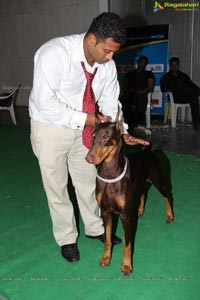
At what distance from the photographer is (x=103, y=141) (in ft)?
6.68

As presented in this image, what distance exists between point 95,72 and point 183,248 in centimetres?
152

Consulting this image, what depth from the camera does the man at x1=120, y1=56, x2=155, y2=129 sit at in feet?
23.4

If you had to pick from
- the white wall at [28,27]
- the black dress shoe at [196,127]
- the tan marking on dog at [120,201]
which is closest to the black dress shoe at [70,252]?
the tan marking on dog at [120,201]

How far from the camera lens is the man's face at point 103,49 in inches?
77.1

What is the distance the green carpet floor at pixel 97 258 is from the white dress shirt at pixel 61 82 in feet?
3.45

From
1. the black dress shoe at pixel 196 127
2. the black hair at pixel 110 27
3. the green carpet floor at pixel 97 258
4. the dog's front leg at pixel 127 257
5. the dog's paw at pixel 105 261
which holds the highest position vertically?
the black hair at pixel 110 27

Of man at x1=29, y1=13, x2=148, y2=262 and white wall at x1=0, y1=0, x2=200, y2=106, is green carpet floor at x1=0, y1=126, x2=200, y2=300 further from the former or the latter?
white wall at x1=0, y1=0, x2=200, y2=106

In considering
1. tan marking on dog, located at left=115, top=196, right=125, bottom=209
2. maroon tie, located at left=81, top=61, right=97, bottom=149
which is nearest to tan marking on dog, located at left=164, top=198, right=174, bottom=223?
tan marking on dog, located at left=115, top=196, right=125, bottom=209

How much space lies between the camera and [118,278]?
228 centimetres

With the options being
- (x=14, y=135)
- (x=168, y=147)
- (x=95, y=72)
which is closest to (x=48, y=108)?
(x=95, y=72)

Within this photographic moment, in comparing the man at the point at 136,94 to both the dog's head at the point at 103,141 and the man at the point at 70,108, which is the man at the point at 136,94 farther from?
the dog's head at the point at 103,141

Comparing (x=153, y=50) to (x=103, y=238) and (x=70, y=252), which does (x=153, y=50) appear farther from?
(x=70, y=252)

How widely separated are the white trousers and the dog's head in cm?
33

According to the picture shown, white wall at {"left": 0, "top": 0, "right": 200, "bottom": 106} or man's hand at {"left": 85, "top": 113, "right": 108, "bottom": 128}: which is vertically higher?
white wall at {"left": 0, "top": 0, "right": 200, "bottom": 106}
